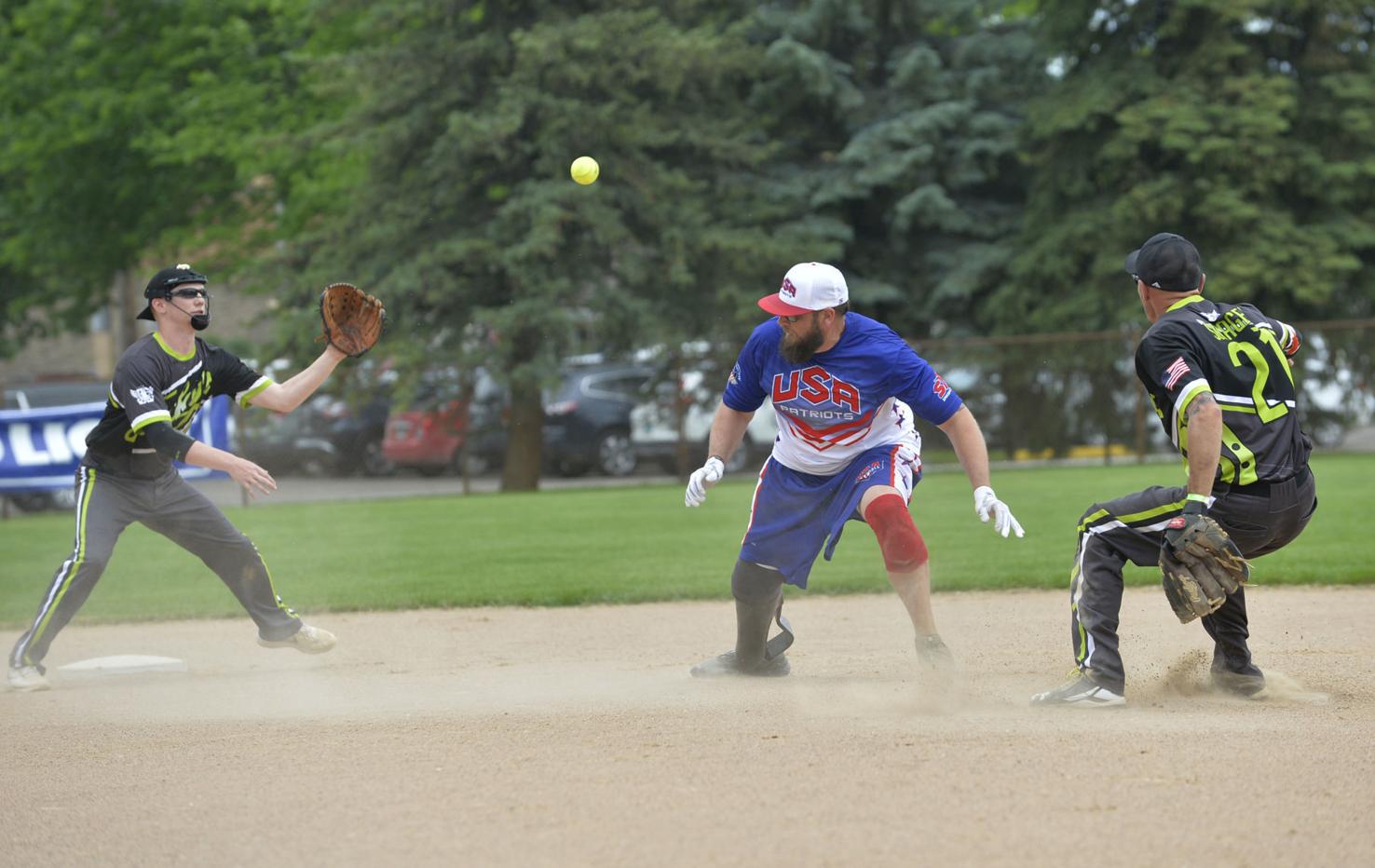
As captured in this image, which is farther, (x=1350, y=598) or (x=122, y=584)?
(x=122, y=584)

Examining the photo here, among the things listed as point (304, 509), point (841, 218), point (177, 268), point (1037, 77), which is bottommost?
point (304, 509)

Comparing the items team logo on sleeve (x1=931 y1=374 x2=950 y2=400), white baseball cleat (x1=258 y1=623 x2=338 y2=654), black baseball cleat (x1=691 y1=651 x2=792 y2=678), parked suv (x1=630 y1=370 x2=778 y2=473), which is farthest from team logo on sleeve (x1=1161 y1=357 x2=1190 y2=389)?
parked suv (x1=630 y1=370 x2=778 y2=473)

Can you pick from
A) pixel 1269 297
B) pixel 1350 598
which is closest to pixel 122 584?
pixel 1350 598

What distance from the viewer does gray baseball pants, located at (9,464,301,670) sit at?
24.4 ft

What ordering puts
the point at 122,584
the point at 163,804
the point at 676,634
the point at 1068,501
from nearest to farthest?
the point at 163,804, the point at 676,634, the point at 122,584, the point at 1068,501

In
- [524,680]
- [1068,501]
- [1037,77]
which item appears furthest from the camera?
[1037,77]

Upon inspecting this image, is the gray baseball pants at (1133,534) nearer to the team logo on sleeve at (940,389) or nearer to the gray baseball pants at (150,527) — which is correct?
the team logo on sleeve at (940,389)

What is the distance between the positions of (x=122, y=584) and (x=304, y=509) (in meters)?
7.37

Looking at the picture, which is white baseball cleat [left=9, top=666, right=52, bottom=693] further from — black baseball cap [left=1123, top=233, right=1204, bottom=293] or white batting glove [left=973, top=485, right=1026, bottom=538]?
black baseball cap [left=1123, top=233, right=1204, bottom=293]

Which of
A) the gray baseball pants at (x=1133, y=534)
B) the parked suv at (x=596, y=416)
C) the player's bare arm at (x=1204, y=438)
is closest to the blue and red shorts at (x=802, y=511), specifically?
the gray baseball pants at (x=1133, y=534)

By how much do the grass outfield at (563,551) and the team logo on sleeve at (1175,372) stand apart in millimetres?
4673

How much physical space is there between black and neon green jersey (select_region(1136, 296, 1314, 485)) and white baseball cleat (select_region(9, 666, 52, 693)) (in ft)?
17.8

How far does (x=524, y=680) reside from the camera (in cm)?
725

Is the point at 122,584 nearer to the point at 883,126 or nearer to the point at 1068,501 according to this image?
the point at 1068,501
